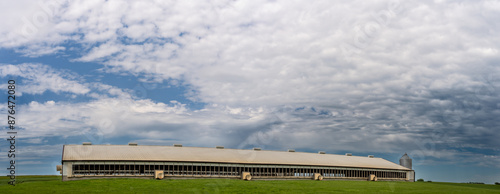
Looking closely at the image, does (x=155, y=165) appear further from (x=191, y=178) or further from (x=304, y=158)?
(x=304, y=158)

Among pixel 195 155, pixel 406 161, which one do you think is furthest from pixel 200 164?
pixel 406 161

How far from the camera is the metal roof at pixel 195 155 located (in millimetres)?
81375

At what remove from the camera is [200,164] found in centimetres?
8531

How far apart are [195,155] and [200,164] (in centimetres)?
499

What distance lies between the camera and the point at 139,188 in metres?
63.4

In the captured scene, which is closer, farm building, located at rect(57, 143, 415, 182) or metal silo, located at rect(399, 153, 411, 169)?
farm building, located at rect(57, 143, 415, 182)

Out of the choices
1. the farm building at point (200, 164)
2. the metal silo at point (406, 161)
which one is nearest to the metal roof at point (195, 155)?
the farm building at point (200, 164)

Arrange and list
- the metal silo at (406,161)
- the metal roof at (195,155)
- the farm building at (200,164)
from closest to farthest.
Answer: the farm building at (200,164) < the metal roof at (195,155) < the metal silo at (406,161)

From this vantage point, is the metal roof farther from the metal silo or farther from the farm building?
the metal silo

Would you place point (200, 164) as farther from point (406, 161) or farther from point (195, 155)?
point (406, 161)

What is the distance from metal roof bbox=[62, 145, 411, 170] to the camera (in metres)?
81.4

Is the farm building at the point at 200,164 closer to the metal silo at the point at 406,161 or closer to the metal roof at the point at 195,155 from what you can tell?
the metal roof at the point at 195,155

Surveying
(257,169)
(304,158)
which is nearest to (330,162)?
(304,158)

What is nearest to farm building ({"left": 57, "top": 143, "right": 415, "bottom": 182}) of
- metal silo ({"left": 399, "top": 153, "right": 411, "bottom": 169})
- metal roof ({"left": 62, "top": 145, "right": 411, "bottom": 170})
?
metal roof ({"left": 62, "top": 145, "right": 411, "bottom": 170})
